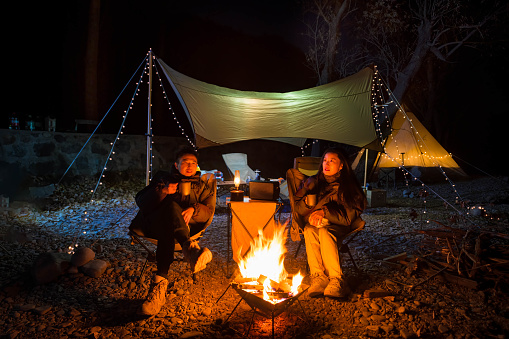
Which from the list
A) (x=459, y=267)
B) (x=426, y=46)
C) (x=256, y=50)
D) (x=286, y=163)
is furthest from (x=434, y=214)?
(x=256, y=50)

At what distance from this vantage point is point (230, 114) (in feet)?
16.6

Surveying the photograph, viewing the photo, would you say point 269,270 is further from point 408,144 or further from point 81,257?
point 408,144

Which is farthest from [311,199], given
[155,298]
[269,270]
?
[155,298]

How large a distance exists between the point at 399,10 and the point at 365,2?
2.90 ft

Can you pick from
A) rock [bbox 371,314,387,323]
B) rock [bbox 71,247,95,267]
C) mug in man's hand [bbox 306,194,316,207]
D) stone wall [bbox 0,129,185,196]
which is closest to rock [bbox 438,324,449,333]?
rock [bbox 371,314,387,323]

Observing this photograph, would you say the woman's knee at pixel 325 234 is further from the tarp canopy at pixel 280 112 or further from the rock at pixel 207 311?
the tarp canopy at pixel 280 112

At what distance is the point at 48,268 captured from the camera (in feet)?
8.29

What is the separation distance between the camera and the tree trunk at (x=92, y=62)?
710cm

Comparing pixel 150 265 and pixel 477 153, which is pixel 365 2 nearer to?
pixel 150 265

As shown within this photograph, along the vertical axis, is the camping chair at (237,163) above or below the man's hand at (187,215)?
above

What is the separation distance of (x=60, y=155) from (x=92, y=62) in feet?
7.67

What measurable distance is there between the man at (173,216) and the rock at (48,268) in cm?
63

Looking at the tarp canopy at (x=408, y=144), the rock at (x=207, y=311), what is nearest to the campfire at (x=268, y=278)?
the rock at (x=207, y=311)

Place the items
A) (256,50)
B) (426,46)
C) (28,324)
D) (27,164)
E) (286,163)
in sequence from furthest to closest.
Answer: (256,50), (286,163), (426,46), (27,164), (28,324)
